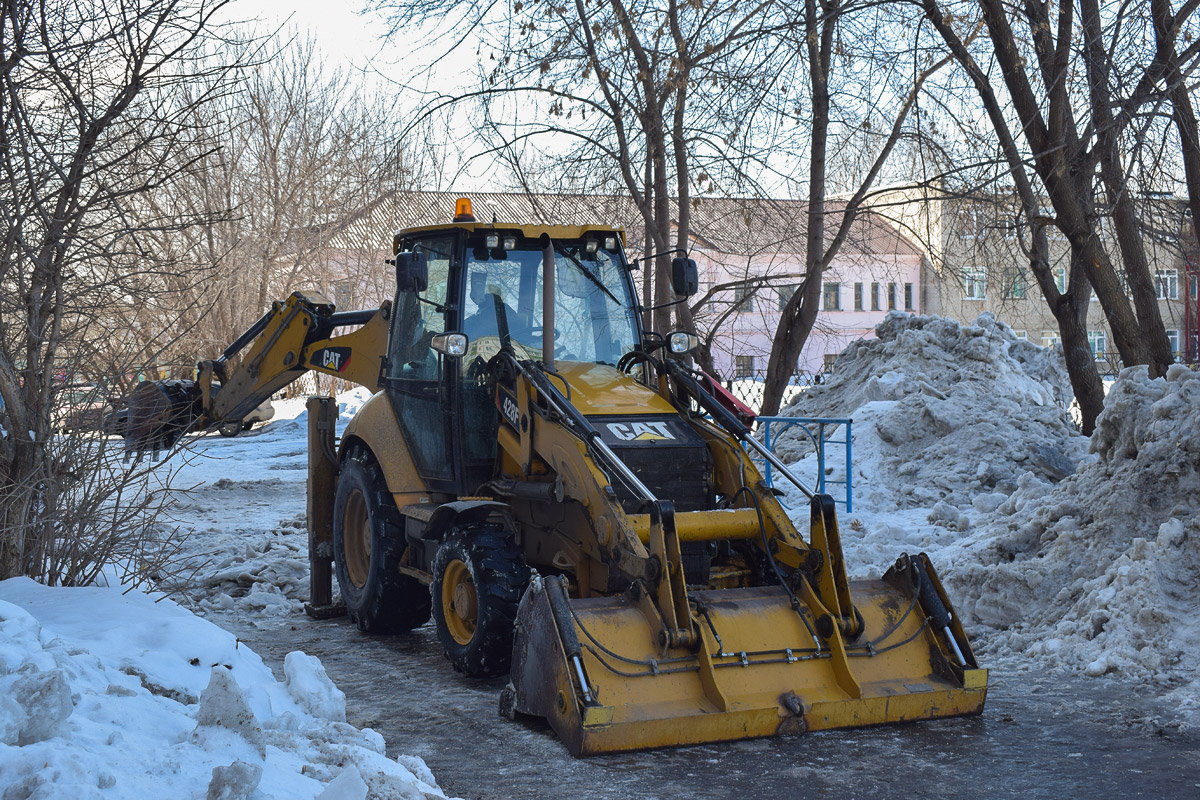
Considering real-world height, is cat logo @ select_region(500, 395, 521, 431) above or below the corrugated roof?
below

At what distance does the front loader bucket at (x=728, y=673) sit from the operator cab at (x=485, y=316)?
1.87 m

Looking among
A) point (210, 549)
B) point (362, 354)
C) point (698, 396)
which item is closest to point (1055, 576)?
point (698, 396)

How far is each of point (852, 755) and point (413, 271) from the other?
3636 mm

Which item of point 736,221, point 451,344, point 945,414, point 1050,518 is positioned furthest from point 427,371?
point 945,414

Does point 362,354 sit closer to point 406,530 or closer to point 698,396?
point 406,530

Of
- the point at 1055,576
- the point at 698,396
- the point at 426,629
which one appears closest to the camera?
the point at 698,396

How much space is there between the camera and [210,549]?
Result: 1048 centimetres

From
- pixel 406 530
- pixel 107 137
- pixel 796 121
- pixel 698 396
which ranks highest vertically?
pixel 796 121

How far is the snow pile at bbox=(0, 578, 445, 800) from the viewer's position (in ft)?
12.2

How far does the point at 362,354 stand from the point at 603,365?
2.20 m

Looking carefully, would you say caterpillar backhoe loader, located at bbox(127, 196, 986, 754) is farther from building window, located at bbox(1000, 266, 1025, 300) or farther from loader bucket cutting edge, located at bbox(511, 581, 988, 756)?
building window, located at bbox(1000, 266, 1025, 300)

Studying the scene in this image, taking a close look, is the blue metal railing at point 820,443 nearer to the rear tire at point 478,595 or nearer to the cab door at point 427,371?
the cab door at point 427,371

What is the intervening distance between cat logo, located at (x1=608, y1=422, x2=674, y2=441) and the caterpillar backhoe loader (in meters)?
0.02

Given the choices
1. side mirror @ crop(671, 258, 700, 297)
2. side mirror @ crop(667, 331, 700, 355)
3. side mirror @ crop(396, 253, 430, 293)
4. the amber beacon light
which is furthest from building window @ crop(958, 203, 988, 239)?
side mirror @ crop(396, 253, 430, 293)
